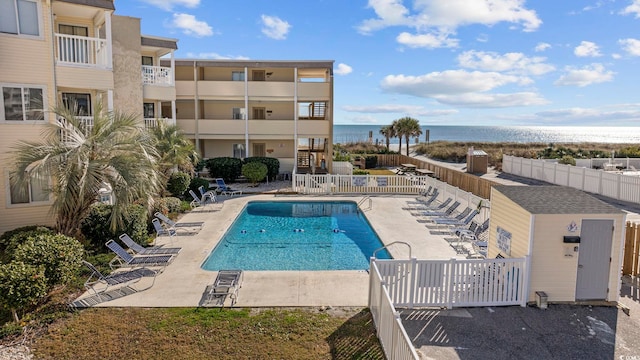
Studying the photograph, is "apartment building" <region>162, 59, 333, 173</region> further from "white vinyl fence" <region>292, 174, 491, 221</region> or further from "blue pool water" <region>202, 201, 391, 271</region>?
"blue pool water" <region>202, 201, 391, 271</region>

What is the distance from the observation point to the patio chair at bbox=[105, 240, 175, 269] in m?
11.2

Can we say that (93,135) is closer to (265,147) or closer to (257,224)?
(257,224)

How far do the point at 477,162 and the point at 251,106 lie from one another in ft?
60.7

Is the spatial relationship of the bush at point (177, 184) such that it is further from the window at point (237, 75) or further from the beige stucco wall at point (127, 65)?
the window at point (237, 75)

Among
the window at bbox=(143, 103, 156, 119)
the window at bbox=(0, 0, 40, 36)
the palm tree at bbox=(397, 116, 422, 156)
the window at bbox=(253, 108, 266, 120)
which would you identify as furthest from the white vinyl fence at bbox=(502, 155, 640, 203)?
the window at bbox=(0, 0, 40, 36)

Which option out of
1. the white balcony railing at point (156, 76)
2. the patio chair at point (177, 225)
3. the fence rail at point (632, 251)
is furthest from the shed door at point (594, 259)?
the white balcony railing at point (156, 76)

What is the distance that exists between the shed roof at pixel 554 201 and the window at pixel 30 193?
46.6ft

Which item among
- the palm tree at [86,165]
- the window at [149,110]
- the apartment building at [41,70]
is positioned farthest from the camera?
the window at [149,110]

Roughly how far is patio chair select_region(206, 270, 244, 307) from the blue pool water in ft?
8.63

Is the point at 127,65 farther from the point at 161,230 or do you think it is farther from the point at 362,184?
the point at 362,184

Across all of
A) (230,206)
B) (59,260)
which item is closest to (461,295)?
(59,260)

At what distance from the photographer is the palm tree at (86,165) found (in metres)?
11.1

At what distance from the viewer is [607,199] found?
73.5 ft

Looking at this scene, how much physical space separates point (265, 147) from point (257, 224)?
14.7 metres
